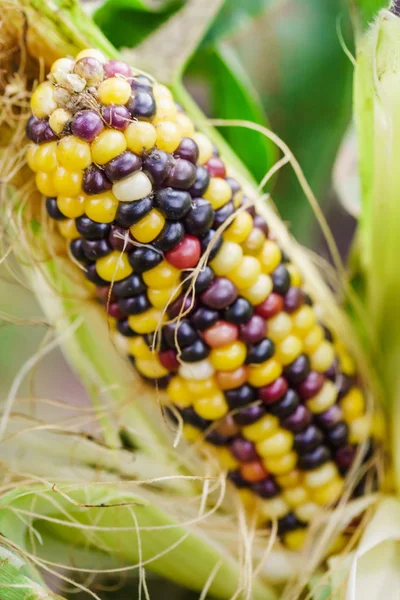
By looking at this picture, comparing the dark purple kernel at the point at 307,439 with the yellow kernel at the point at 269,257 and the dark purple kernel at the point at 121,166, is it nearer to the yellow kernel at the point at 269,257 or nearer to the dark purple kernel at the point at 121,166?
the yellow kernel at the point at 269,257

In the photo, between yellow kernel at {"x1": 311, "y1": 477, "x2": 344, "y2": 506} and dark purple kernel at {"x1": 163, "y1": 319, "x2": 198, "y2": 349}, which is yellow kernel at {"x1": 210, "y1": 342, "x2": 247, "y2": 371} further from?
yellow kernel at {"x1": 311, "y1": 477, "x2": 344, "y2": 506}

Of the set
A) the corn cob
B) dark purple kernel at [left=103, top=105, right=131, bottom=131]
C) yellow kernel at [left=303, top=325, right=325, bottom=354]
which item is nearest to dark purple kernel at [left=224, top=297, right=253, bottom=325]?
the corn cob

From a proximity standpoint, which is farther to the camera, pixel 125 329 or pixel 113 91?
pixel 125 329

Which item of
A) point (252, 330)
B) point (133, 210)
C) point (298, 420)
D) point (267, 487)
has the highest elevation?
point (133, 210)

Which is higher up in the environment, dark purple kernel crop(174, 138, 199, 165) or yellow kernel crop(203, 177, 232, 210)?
dark purple kernel crop(174, 138, 199, 165)

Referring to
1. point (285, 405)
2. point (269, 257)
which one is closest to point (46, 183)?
point (269, 257)

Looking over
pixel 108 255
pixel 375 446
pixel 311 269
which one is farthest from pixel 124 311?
pixel 375 446

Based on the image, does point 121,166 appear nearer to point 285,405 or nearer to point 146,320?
point 146,320
